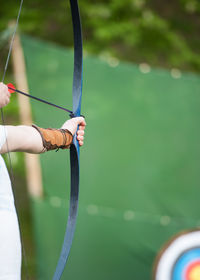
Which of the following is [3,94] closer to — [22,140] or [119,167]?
[22,140]

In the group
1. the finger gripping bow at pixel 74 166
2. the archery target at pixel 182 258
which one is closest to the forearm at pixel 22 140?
the finger gripping bow at pixel 74 166

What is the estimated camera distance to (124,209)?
2061mm

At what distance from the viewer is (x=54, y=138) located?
3.10 feet

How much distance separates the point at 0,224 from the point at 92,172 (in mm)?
1162

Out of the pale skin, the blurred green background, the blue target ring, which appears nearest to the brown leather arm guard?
the pale skin

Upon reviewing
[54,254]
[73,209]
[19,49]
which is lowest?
[73,209]

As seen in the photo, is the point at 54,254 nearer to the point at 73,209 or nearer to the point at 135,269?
the point at 135,269

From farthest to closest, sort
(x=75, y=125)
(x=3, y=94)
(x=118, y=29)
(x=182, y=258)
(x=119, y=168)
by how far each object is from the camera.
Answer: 1. (x=118, y=29)
2. (x=119, y=168)
3. (x=182, y=258)
4. (x=75, y=125)
5. (x=3, y=94)

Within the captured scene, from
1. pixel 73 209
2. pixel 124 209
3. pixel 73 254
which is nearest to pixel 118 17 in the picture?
pixel 124 209

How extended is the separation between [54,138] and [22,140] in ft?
0.25

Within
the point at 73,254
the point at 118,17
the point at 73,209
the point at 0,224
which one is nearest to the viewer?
the point at 0,224

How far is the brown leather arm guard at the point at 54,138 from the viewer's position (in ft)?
3.07

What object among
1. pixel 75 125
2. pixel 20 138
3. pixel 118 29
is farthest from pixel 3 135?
pixel 118 29

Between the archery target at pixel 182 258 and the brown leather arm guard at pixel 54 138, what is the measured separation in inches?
40.8
